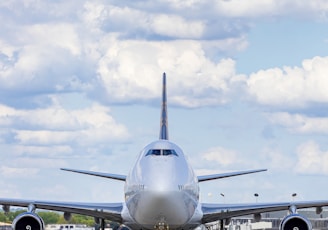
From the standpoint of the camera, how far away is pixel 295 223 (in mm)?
54500

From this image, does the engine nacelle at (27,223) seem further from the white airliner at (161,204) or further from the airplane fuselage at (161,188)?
the airplane fuselage at (161,188)

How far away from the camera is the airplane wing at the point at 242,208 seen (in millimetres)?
56625

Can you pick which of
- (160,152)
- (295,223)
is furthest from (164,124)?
(160,152)

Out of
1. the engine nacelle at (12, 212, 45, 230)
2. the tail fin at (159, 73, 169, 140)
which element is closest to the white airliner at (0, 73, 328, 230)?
the engine nacelle at (12, 212, 45, 230)

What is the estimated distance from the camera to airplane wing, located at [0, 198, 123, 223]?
56.1 m

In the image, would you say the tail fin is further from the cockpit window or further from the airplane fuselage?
the cockpit window

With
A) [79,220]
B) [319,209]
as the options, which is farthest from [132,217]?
[79,220]

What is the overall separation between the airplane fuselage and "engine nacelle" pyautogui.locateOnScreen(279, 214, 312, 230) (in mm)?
4721

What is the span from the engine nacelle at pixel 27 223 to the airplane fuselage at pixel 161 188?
4789 millimetres

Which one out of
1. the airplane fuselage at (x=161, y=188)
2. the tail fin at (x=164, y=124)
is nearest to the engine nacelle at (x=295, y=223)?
the airplane fuselage at (x=161, y=188)

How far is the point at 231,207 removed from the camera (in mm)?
57156

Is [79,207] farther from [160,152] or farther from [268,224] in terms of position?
[268,224]

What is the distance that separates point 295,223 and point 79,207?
1084 centimetres

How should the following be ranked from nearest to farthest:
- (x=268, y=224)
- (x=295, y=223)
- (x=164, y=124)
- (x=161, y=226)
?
(x=161, y=226) < (x=295, y=223) < (x=164, y=124) < (x=268, y=224)
